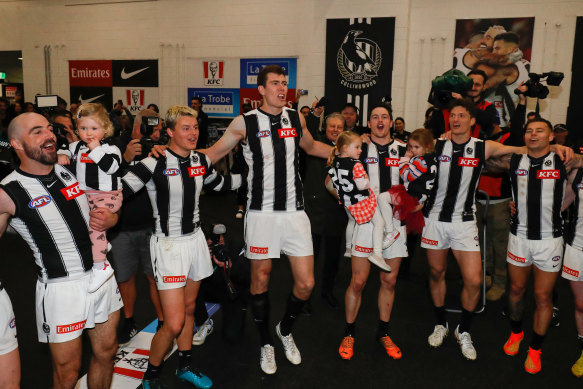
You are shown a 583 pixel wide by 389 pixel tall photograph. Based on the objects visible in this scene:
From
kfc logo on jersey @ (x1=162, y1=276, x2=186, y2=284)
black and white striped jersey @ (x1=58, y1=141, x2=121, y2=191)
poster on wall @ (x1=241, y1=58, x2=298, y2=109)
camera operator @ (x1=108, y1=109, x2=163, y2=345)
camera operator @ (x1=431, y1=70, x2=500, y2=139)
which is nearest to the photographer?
black and white striped jersey @ (x1=58, y1=141, x2=121, y2=191)

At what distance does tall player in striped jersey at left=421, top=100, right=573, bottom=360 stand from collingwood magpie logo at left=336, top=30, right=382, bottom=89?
731cm

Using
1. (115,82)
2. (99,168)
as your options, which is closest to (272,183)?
(99,168)

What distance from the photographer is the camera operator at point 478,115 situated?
12.9ft

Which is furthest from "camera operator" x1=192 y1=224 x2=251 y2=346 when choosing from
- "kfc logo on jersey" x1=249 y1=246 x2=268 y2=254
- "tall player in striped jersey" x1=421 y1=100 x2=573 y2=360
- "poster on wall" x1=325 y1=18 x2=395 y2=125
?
"poster on wall" x1=325 y1=18 x2=395 y2=125

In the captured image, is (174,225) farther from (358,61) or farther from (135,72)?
(135,72)

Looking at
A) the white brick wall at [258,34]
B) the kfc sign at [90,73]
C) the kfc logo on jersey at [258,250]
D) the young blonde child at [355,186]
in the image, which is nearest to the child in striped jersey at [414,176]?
the young blonde child at [355,186]

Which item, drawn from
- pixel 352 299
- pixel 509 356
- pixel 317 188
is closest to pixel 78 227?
pixel 352 299

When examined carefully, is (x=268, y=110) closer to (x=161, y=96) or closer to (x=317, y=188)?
(x=317, y=188)

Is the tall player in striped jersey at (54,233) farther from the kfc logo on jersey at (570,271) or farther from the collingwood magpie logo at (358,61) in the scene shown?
the collingwood magpie logo at (358,61)

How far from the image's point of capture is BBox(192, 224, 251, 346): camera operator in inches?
150

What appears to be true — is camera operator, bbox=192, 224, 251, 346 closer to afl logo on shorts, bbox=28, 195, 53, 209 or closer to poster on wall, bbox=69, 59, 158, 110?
afl logo on shorts, bbox=28, 195, 53, 209

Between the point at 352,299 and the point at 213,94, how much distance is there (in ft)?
31.2

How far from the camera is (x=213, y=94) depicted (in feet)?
39.9

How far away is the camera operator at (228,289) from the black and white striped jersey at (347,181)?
40.5 inches
